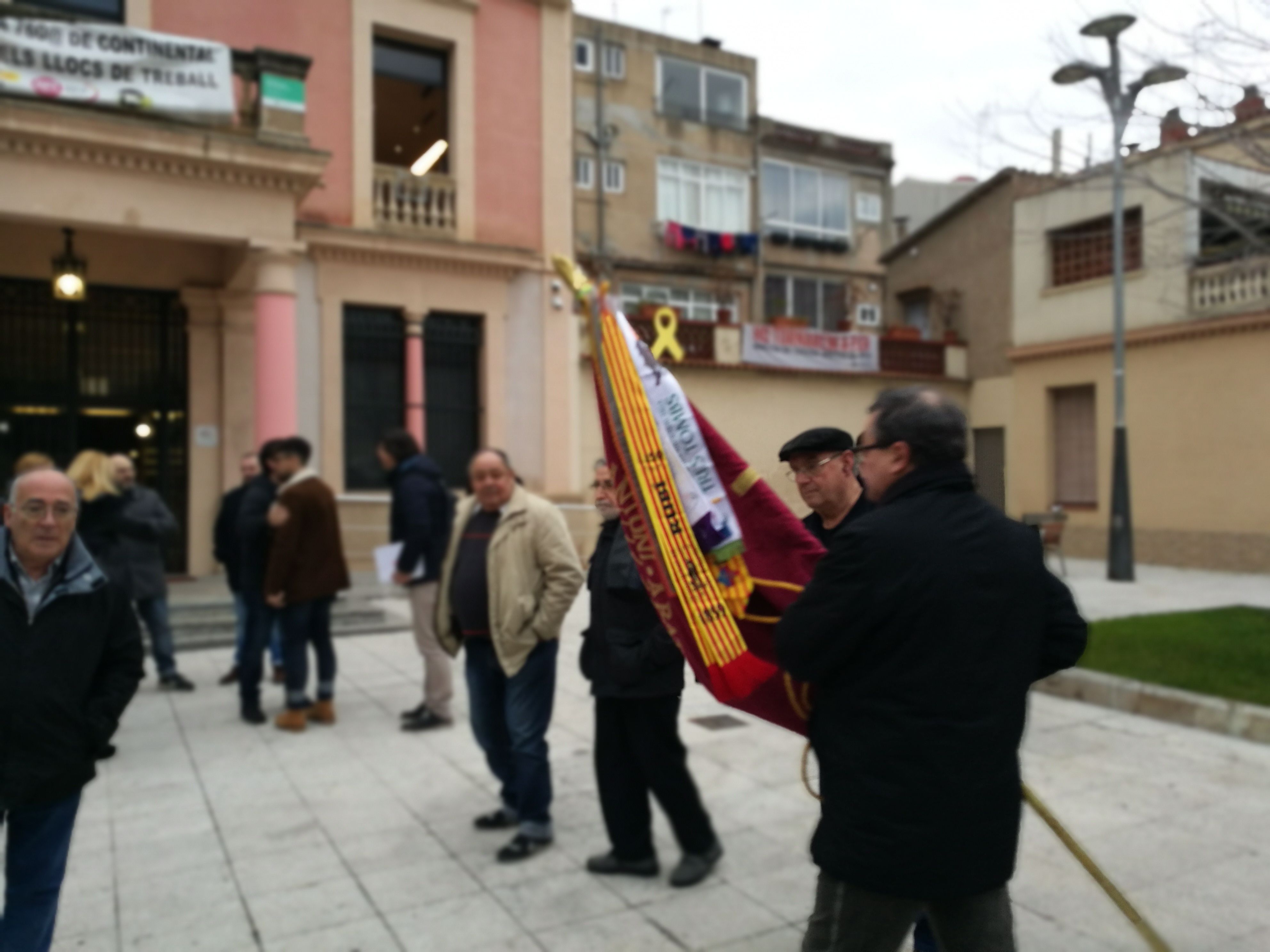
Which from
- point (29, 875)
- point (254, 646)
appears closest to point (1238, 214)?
point (254, 646)

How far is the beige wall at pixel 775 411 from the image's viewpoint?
285cm

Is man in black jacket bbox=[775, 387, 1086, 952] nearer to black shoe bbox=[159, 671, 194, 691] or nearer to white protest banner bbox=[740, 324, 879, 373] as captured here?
white protest banner bbox=[740, 324, 879, 373]

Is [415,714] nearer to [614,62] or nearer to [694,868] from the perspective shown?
[694,868]

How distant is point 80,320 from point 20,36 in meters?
3.69

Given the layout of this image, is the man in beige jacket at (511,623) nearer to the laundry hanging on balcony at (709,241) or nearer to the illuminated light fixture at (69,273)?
the illuminated light fixture at (69,273)

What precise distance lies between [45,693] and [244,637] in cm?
430

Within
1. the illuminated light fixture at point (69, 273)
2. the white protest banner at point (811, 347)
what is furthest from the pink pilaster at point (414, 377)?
the white protest banner at point (811, 347)

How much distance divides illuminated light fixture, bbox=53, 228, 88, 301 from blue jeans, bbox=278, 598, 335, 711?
673 centimetres

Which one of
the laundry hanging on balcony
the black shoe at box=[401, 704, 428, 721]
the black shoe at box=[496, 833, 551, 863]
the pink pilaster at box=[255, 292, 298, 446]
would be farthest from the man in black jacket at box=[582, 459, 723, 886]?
the laundry hanging on balcony

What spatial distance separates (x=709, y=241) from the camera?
25.6 m

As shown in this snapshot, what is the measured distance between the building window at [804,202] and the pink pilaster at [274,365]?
17898 millimetres

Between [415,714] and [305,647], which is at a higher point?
[305,647]

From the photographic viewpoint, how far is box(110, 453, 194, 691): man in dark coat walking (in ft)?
22.7

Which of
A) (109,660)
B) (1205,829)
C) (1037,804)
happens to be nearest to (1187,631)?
(1205,829)
